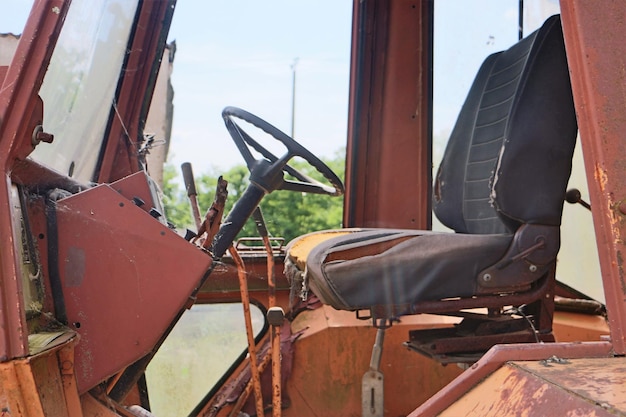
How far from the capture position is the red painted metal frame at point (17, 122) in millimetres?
925

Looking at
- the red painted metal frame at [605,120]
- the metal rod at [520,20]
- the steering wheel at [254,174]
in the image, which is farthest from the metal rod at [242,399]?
the metal rod at [520,20]

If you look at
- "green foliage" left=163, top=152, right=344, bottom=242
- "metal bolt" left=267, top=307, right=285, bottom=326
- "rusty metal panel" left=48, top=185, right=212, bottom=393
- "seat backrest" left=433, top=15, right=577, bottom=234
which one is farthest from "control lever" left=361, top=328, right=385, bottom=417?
"green foliage" left=163, top=152, right=344, bottom=242

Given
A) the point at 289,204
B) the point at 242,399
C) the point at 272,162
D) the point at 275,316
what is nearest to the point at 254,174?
the point at 272,162

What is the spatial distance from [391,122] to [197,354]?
1363 mm

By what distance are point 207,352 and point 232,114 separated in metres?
0.94

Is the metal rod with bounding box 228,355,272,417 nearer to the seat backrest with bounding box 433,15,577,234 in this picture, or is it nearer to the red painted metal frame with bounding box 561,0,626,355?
the seat backrest with bounding box 433,15,577,234

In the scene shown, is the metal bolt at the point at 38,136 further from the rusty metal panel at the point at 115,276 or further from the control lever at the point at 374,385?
the control lever at the point at 374,385

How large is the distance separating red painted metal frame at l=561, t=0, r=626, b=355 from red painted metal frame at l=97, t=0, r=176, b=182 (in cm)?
165

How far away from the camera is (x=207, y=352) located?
2.22m

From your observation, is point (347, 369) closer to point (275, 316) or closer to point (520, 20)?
point (275, 316)

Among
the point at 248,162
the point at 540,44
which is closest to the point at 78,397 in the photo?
the point at 248,162

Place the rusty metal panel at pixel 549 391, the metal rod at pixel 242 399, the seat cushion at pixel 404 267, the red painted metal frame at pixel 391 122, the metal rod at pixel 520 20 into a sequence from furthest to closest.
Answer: the red painted metal frame at pixel 391 122 < the metal rod at pixel 520 20 < the metal rod at pixel 242 399 < the seat cushion at pixel 404 267 < the rusty metal panel at pixel 549 391

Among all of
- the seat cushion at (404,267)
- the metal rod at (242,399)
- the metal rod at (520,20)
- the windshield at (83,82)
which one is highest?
the metal rod at (520,20)

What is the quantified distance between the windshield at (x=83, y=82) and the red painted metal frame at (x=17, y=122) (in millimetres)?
181
